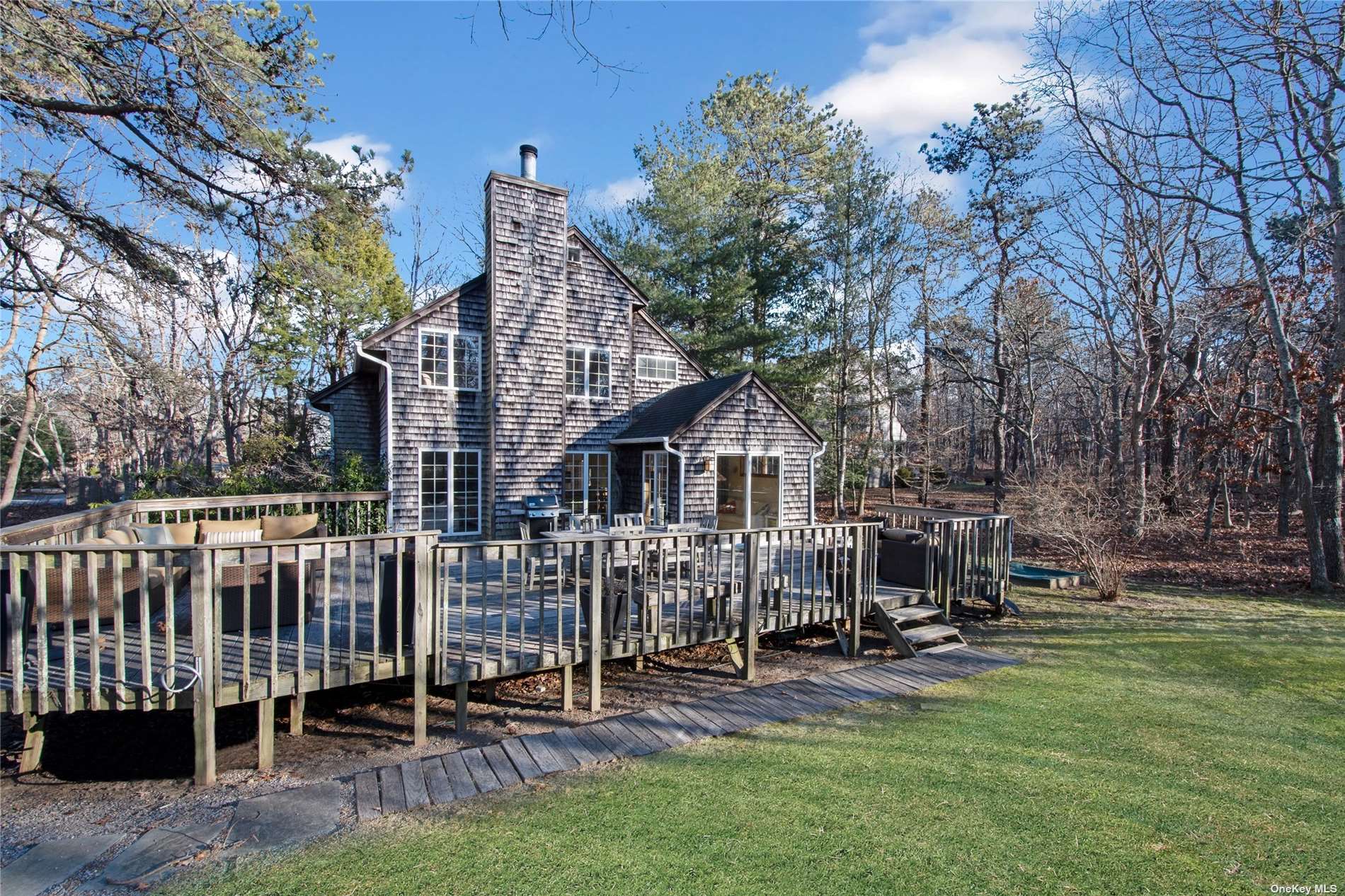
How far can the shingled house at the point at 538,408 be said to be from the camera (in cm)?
1124

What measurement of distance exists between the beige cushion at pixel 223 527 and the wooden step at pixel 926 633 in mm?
Answer: 7803

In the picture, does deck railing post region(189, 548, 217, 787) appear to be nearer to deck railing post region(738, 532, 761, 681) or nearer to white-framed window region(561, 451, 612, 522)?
deck railing post region(738, 532, 761, 681)

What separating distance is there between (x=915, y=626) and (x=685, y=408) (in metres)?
6.35

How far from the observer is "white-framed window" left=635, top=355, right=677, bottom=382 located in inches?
542

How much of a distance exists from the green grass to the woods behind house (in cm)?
575

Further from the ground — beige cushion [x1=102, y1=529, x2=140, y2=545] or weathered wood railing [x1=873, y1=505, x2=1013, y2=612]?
beige cushion [x1=102, y1=529, x2=140, y2=545]

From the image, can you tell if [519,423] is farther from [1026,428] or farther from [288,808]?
[1026,428]

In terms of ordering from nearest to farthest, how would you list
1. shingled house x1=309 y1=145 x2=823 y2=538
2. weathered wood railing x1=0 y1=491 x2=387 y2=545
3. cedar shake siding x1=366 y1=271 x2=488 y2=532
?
weathered wood railing x1=0 y1=491 x2=387 y2=545, cedar shake siding x1=366 y1=271 x2=488 y2=532, shingled house x1=309 y1=145 x2=823 y2=538

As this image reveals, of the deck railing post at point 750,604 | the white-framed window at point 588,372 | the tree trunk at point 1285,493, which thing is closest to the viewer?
the deck railing post at point 750,604

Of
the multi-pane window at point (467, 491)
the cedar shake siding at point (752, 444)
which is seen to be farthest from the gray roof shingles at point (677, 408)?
the multi-pane window at point (467, 491)

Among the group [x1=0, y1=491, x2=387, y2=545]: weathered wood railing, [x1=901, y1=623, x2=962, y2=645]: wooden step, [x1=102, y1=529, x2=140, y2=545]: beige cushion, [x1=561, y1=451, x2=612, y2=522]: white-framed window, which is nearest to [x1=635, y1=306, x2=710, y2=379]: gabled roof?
[x1=561, y1=451, x2=612, y2=522]: white-framed window

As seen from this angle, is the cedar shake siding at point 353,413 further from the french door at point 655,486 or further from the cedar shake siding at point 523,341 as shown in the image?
the french door at point 655,486

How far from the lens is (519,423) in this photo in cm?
1182

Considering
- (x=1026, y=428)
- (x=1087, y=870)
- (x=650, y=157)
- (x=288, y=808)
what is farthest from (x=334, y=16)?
(x=1026, y=428)
